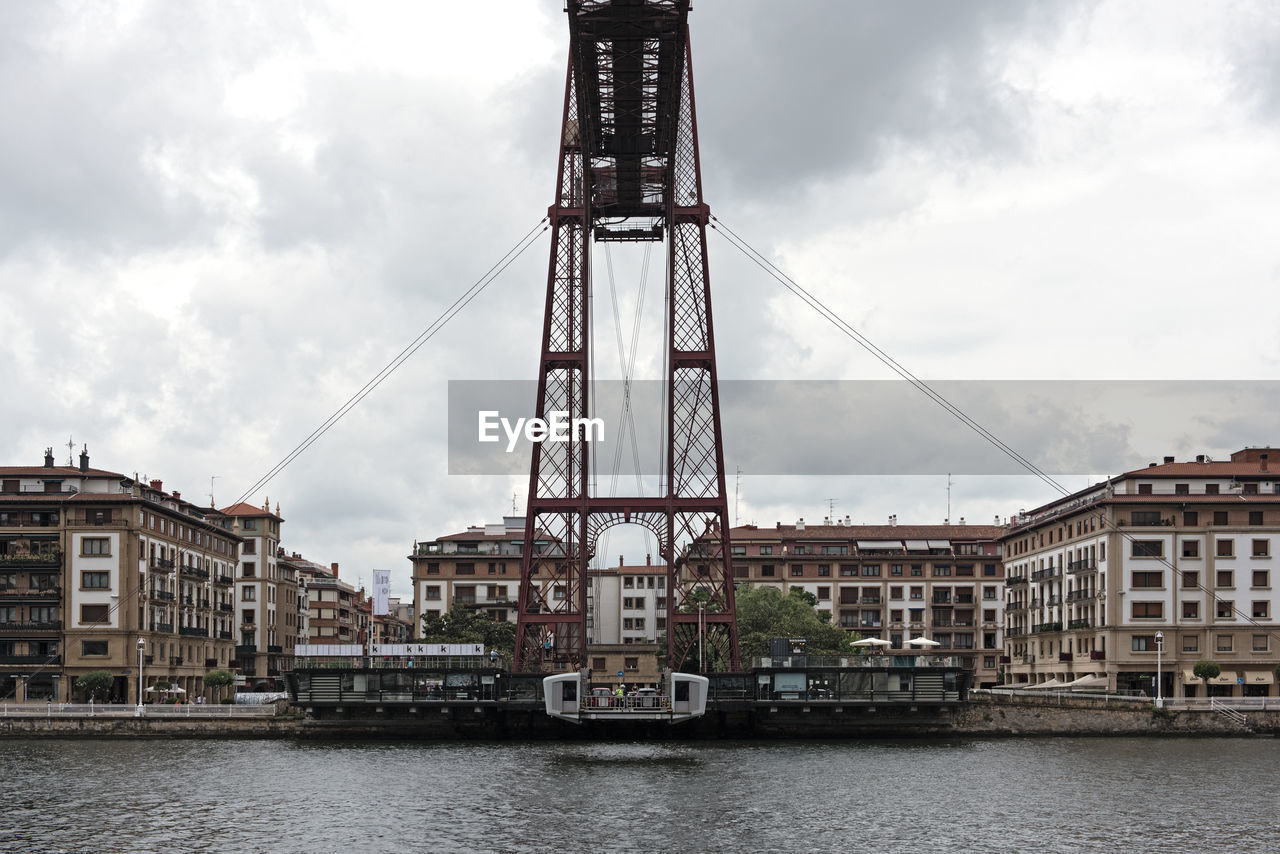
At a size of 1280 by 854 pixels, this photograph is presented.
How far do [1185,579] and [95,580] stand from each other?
68483 millimetres

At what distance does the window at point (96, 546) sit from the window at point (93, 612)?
3.24 m

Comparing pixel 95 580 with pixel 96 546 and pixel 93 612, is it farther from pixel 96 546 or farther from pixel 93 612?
pixel 96 546

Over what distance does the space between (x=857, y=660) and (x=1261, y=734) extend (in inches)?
757

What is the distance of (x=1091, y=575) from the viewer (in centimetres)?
10331

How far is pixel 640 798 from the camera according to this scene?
155 ft

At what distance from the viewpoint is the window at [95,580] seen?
319ft

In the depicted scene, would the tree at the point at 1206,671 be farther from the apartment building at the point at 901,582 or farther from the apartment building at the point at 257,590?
the apartment building at the point at 257,590

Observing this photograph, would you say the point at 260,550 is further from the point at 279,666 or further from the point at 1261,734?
the point at 1261,734

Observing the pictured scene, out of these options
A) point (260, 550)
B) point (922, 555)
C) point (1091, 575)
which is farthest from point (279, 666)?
point (1091, 575)

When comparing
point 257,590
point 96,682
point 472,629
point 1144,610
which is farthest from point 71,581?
point 1144,610

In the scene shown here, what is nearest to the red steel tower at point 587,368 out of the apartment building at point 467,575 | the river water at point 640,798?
the river water at point 640,798

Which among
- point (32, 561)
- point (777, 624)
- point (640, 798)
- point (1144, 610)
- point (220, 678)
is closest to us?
point (640, 798)

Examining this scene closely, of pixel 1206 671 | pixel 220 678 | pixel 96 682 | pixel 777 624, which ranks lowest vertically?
pixel 220 678

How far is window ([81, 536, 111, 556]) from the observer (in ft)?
319
